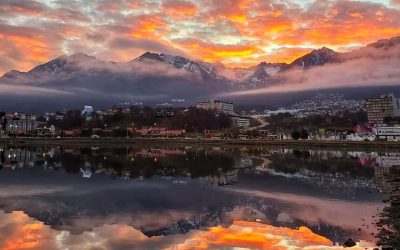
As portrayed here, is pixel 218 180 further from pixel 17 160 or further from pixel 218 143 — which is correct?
pixel 218 143

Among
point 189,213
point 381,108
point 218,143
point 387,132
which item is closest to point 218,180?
point 189,213

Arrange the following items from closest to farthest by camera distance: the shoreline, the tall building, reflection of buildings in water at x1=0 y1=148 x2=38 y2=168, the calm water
A: the calm water
reflection of buildings in water at x1=0 y1=148 x2=38 y2=168
the shoreline
the tall building

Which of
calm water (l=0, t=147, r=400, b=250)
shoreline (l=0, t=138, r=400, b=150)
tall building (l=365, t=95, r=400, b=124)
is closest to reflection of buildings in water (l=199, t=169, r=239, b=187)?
calm water (l=0, t=147, r=400, b=250)

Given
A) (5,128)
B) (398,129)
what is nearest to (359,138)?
(398,129)

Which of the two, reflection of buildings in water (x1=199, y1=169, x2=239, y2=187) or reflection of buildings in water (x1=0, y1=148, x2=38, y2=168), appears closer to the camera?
reflection of buildings in water (x1=199, y1=169, x2=239, y2=187)

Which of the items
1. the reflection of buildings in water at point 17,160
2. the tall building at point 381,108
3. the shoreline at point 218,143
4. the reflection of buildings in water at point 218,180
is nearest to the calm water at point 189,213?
the reflection of buildings in water at point 218,180

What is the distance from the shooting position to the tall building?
582 ft

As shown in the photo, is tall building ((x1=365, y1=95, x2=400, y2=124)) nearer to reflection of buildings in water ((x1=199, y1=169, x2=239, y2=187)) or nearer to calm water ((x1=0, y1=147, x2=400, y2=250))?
reflection of buildings in water ((x1=199, y1=169, x2=239, y2=187))

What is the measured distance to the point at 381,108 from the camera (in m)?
180

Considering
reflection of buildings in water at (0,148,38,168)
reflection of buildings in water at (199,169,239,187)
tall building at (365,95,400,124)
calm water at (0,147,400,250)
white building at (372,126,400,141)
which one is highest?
tall building at (365,95,400,124)

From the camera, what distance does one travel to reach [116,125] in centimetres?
16225

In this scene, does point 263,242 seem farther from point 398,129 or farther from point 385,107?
point 385,107

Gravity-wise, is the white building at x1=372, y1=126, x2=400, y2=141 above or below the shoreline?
above

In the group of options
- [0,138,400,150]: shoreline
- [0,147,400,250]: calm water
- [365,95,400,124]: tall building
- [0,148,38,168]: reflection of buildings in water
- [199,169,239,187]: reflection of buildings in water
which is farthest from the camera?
[365,95,400,124]: tall building
